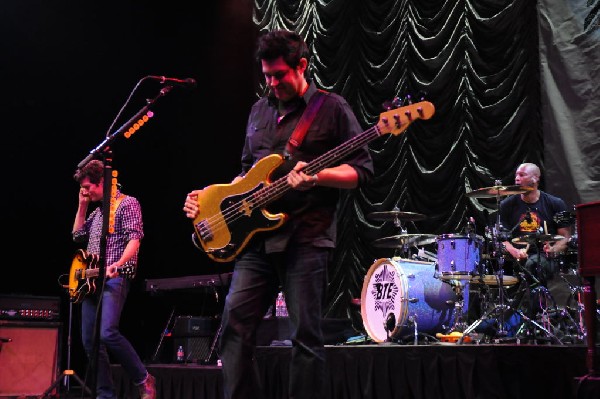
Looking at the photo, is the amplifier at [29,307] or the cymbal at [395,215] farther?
the amplifier at [29,307]

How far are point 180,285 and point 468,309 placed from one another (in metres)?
3.17

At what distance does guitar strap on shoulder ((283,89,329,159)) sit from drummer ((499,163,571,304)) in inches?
155

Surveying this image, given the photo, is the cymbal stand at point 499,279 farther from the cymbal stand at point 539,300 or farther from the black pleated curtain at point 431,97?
the black pleated curtain at point 431,97

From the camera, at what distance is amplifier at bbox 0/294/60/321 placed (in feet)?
26.5

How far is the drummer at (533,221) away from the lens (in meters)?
7.25

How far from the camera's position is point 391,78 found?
32.1ft

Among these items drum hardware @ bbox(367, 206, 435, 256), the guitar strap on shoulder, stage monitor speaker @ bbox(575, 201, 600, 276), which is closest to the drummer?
drum hardware @ bbox(367, 206, 435, 256)

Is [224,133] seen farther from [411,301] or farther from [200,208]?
[200,208]

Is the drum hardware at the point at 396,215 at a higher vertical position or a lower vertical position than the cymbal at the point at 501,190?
lower

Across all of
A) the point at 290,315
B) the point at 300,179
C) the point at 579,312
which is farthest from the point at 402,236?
the point at 300,179

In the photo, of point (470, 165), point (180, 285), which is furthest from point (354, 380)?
point (470, 165)

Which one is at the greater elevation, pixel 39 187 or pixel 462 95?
pixel 462 95

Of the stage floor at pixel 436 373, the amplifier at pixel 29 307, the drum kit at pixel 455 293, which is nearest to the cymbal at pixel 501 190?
the drum kit at pixel 455 293

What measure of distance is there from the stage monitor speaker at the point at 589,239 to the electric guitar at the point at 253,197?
57.0 inches
